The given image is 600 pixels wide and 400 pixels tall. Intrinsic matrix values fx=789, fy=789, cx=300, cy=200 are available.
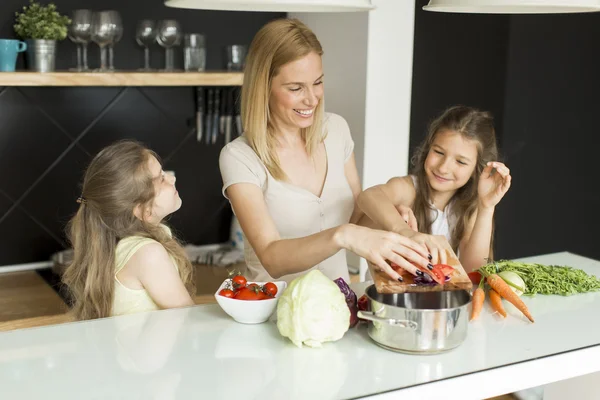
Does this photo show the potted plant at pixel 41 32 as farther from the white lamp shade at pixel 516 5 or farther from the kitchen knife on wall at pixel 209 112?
the white lamp shade at pixel 516 5

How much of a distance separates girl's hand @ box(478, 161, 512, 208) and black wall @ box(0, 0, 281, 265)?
1.67 m

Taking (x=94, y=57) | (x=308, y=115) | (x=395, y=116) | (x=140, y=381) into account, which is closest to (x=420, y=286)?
(x=140, y=381)

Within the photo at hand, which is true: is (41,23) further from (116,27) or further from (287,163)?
(287,163)

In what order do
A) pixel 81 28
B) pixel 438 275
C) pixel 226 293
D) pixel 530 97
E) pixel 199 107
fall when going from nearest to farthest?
pixel 438 275 < pixel 226 293 < pixel 81 28 < pixel 199 107 < pixel 530 97

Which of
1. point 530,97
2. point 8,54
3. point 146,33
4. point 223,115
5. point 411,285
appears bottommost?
point 411,285

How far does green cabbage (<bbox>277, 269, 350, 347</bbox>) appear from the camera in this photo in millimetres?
1514

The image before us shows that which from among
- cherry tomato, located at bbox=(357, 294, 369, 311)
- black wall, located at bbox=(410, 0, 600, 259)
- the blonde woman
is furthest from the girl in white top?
black wall, located at bbox=(410, 0, 600, 259)

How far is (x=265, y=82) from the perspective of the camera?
2.14 metres

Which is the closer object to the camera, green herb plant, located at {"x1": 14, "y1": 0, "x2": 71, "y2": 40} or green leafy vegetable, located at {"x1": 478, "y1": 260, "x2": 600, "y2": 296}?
green leafy vegetable, located at {"x1": 478, "y1": 260, "x2": 600, "y2": 296}

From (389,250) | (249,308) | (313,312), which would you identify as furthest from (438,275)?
(249,308)

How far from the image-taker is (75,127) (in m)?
3.23

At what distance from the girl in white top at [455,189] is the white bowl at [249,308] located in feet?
1.73

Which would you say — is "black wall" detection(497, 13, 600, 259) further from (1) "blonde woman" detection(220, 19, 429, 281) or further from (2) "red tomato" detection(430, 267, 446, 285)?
(2) "red tomato" detection(430, 267, 446, 285)

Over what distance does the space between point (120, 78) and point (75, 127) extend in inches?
14.0
